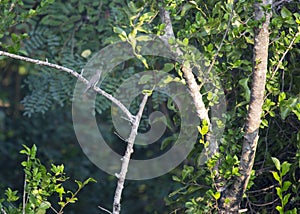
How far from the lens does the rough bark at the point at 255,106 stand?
1.57 metres

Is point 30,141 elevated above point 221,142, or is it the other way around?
point 221,142

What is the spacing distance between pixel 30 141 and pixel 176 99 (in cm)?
193

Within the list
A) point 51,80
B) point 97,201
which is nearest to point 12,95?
point 97,201

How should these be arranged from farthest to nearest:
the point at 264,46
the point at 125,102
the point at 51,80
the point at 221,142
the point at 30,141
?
the point at 30,141 < the point at 51,80 < the point at 125,102 < the point at 221,142 < the point at 264,46

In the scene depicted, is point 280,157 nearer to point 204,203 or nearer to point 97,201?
point 204,203

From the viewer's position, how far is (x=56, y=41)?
9.48 ft

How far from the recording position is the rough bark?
1567 mm

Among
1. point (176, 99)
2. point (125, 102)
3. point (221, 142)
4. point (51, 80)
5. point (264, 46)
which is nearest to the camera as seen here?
point (264, 46)

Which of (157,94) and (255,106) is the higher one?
(255,106)

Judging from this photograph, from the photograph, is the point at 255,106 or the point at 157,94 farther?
the point at 157,94

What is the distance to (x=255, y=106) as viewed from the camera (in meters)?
1.58

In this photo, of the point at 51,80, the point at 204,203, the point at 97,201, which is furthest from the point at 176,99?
the point at 97,201

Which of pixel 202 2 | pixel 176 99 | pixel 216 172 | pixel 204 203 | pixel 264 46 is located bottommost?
pixel 204 203

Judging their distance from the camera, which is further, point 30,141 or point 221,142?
point 30,141
